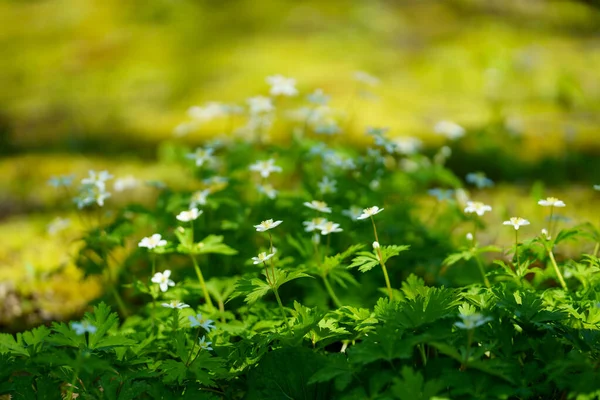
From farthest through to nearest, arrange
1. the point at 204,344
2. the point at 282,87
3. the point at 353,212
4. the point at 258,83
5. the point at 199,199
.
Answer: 1. the point at 258,83
2. the point at 282,87
3. the point at 353,212
4. the point at 199,199
5. the point at 204,344

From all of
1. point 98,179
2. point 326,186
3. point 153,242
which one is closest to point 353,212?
point 326,186

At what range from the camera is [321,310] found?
81.3 inches

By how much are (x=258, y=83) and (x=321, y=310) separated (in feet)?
11.6

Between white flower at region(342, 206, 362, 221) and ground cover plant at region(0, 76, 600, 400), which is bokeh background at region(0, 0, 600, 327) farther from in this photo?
white flower at region(342, 206, 362, 221)

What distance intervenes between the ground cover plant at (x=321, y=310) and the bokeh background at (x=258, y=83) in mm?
688

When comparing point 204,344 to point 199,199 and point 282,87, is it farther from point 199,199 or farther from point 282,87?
point 282,87

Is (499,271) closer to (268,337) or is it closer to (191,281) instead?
(268,337)

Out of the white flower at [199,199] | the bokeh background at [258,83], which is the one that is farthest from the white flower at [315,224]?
the bokeh background at [258,83]

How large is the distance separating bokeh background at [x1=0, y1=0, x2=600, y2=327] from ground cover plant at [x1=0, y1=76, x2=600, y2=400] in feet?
2.26

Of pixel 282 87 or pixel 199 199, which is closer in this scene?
pixel 199 199

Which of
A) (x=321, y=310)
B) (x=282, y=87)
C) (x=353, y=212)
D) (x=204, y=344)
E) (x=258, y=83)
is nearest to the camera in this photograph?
(x=204, y=344)

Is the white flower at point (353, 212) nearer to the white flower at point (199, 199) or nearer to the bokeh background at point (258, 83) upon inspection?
the white flower at point (199, 199)

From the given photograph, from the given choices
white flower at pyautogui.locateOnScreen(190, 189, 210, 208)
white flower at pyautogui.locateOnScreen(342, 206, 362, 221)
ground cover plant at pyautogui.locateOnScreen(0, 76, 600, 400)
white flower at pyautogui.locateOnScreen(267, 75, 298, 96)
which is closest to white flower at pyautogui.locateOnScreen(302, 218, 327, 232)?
ground cover plant at pyautogui.locateOnScreen(0, 76, 600, 400)

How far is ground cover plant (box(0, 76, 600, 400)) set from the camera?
159 cm
